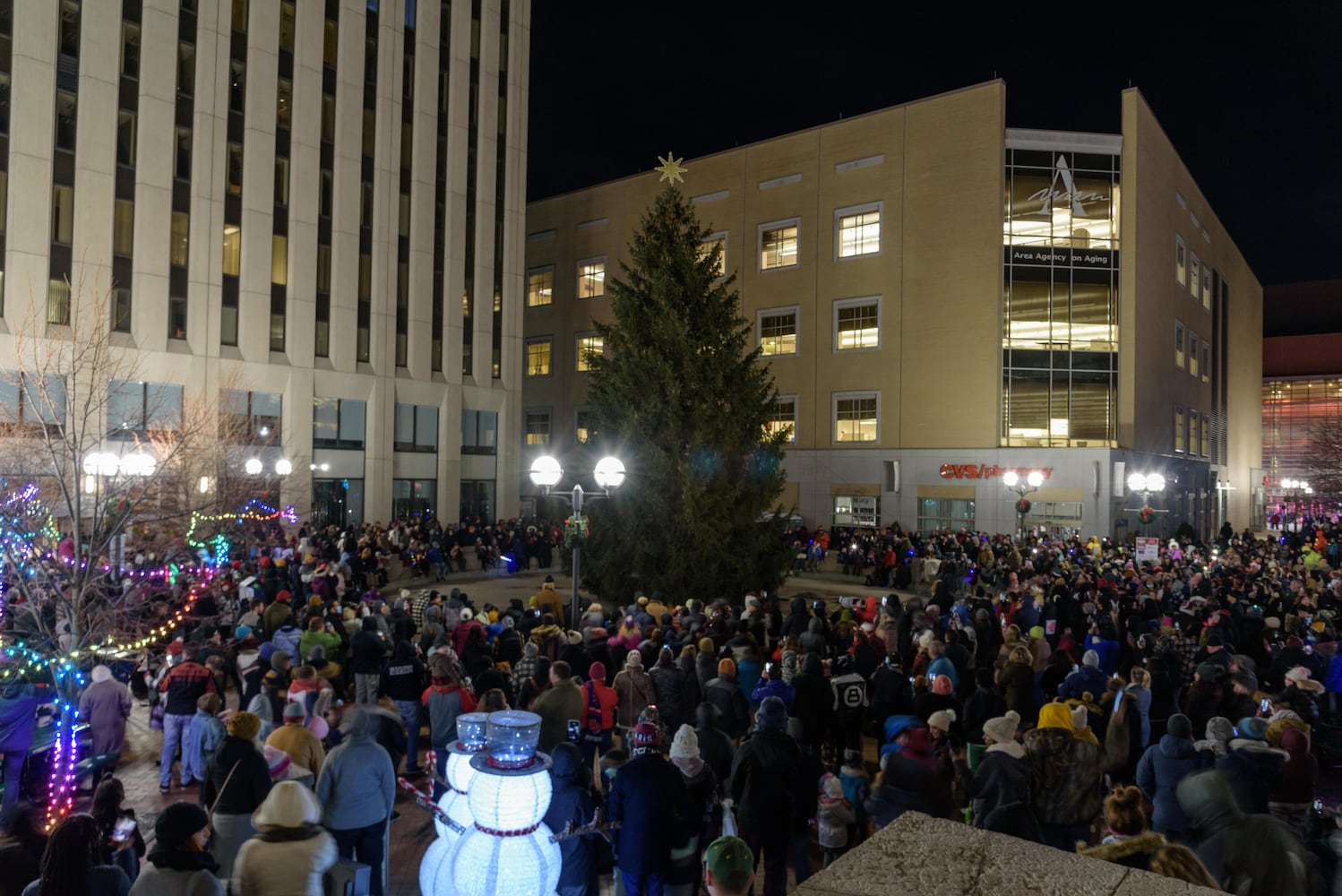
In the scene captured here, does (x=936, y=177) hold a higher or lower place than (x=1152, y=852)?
higher

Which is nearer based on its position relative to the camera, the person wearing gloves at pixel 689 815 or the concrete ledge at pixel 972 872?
the concrete ledge at pixel 972 872

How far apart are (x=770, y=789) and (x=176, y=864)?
3.83m

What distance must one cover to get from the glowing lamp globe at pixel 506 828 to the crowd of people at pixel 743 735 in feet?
2.76

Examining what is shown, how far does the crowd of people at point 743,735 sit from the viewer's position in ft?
16.4

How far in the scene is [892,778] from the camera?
6371 mm

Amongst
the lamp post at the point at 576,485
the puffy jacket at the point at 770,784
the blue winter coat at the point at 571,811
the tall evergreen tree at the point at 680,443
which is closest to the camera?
the blue winter coat at the point at 571,811

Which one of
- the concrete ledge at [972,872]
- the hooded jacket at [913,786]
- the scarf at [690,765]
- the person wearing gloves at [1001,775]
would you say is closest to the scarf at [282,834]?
the scarf at [690,765]

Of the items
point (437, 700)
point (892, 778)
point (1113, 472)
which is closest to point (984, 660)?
point (892, 778)

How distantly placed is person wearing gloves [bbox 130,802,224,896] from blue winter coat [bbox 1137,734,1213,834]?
6497 millimetres

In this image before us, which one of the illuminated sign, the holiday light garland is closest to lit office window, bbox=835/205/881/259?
the illuminated sign

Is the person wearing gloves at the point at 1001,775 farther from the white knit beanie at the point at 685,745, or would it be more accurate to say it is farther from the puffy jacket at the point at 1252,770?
the white knit beanie at the point at 685,745

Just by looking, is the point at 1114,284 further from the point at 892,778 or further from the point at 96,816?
the point at 96,816

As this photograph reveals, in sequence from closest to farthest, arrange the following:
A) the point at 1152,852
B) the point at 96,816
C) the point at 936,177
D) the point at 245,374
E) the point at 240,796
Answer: the point at 1152,852, the point at 96,816, the point at 240,796, the point at 245,374, the point at 936,177

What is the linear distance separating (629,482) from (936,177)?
26.9 meters
